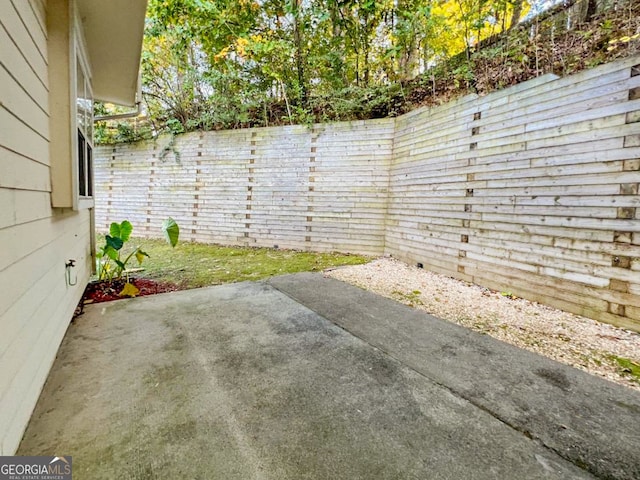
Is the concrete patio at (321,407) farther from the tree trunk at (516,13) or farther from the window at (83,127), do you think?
the tree trunk at (516,13)

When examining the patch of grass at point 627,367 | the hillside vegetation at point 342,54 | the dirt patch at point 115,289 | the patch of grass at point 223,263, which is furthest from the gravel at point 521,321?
the hillside vegetation at point 342,54

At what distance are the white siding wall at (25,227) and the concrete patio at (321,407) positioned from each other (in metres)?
0.20

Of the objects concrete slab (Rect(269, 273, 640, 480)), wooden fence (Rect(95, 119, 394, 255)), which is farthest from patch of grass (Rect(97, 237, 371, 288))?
concrete slab (Rect(269, 273, 640, 480))

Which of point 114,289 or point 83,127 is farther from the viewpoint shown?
point 114,289

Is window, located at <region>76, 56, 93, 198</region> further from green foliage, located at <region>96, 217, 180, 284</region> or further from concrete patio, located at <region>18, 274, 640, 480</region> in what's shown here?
concrete patio, located at <region>18, 274, 640, 480</region>

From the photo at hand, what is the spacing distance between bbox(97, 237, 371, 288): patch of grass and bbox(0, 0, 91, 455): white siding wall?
2048 millimetres

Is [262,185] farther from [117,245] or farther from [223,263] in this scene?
[117,245]

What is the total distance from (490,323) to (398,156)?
3.45m

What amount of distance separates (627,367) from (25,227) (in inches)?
148

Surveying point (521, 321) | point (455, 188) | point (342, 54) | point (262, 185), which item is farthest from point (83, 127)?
point (342, 54)

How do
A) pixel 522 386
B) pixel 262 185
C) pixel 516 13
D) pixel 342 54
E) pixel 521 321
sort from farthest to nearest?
pixel 262 185
pixel 342 54
pixel 516 13
pixel 521 321
pixel 522 386

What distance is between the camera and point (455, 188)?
13.6ft

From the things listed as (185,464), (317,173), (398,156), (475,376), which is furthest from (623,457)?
(317,173)

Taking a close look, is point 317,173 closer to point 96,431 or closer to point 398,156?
point 398,156
